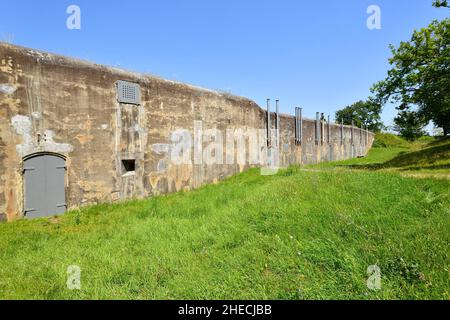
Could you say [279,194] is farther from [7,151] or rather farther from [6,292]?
[7,151]

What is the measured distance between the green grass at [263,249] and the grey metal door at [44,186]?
27.2 inches

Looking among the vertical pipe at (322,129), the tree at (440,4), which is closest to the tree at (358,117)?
the vertical pipe at (322,129)

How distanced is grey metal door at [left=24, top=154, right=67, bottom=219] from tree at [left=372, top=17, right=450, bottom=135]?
14254 mm

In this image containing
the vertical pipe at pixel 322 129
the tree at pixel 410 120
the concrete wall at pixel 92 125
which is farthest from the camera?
the vertical pipe at pixel 322 129

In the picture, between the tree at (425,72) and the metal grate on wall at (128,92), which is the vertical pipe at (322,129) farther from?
the metal grate on wall at (128,92)

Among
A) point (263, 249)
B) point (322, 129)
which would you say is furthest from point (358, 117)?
point (263, 249)

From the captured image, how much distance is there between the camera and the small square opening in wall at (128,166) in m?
9.27

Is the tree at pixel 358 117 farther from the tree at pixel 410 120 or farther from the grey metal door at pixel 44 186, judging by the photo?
the grey metal door at pixel 44 186

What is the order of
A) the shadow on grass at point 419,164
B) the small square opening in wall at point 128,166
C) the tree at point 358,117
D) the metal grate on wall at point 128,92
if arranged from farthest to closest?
the tree at point 358,117, the shadow on grass at point 419,164, the small square opening in wall at point 128,166, the metal grate on wall at point 128,92

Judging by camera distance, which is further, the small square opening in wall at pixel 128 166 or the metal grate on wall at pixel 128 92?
the small square opening in wall at pixel 128 166

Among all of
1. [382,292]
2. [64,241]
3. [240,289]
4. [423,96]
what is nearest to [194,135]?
[64,241]

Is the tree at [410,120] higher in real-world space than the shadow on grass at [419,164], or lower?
higher

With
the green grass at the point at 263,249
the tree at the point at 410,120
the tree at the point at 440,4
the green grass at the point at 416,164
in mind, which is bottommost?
the green grass at the point at 263,249

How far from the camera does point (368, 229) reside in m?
4.39
